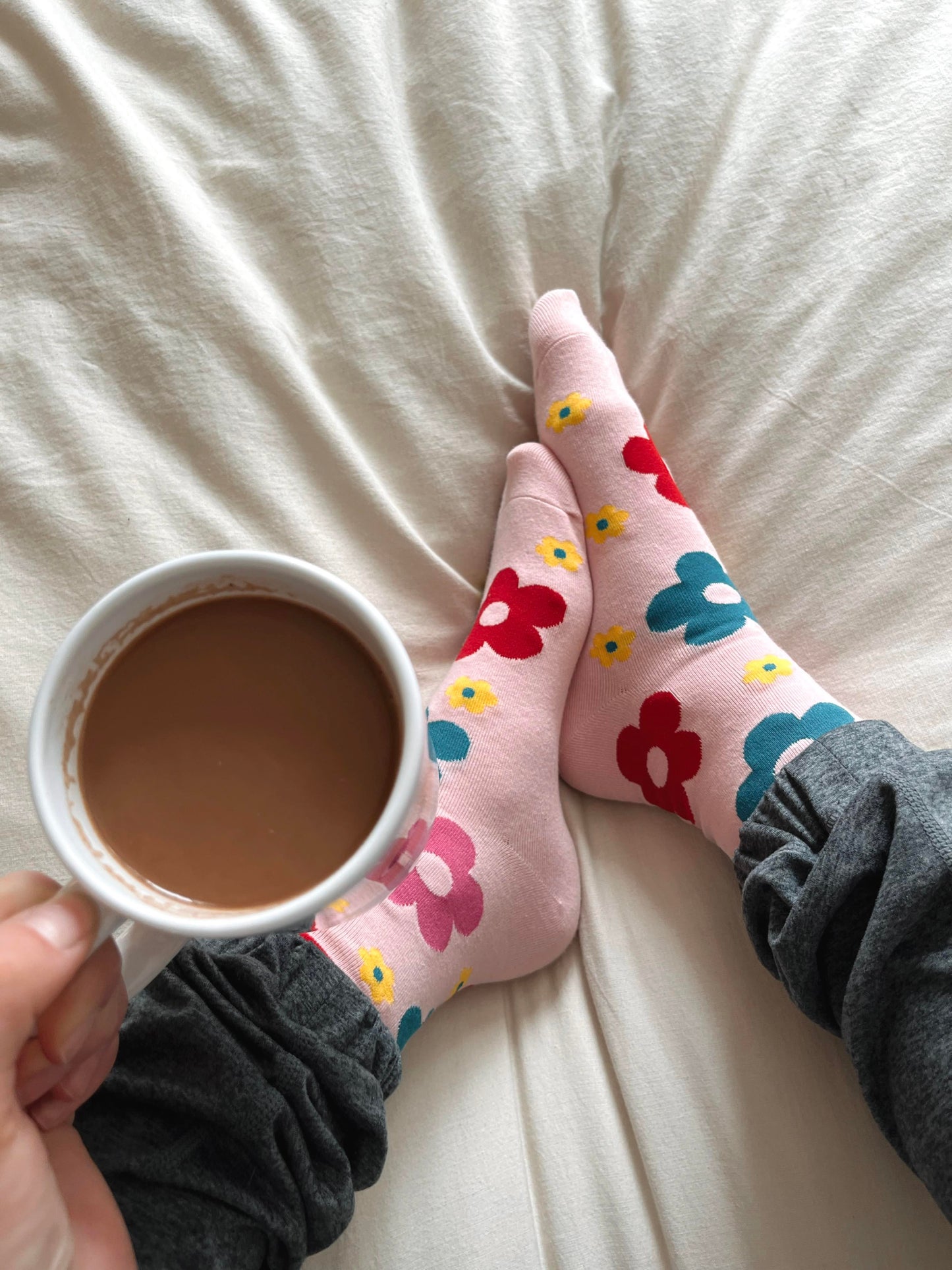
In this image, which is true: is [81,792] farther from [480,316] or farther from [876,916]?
[480,316]

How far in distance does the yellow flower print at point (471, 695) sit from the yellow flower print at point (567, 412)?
257 mm

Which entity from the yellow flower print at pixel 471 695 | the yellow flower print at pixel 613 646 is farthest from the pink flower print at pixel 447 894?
the yellow flower print at pixel 613 646

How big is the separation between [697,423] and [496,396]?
0.19m

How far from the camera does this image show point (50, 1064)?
44cm

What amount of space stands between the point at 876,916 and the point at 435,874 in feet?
1.10

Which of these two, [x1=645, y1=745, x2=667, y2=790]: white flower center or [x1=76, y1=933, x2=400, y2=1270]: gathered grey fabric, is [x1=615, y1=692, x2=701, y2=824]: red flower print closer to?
[x1=645, y1=745, x2=667, y2=790]: white flower center

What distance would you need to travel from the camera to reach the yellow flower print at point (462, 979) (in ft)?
2.38

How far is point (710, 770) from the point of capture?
743 millimetres

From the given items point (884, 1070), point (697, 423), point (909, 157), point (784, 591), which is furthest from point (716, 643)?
point (909, 157)

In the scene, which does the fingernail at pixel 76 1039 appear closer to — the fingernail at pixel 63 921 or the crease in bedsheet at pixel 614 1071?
the fingernail at pixel 63 921

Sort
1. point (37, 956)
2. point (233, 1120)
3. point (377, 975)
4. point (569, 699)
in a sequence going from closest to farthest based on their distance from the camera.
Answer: point (37, 956), point (233, 1120), point (377, 975), point (569, 699)

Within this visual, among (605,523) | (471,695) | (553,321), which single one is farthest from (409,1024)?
(553,321)

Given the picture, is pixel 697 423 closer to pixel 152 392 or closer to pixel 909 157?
pixel 909 157

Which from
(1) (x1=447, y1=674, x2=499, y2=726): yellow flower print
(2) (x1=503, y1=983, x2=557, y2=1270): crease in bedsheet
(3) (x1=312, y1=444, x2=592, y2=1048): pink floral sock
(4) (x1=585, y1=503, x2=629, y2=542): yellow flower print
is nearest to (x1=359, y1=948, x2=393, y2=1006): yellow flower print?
(3) (x1=312, y1=444, x2=592, y2=1048): pink floral sock
